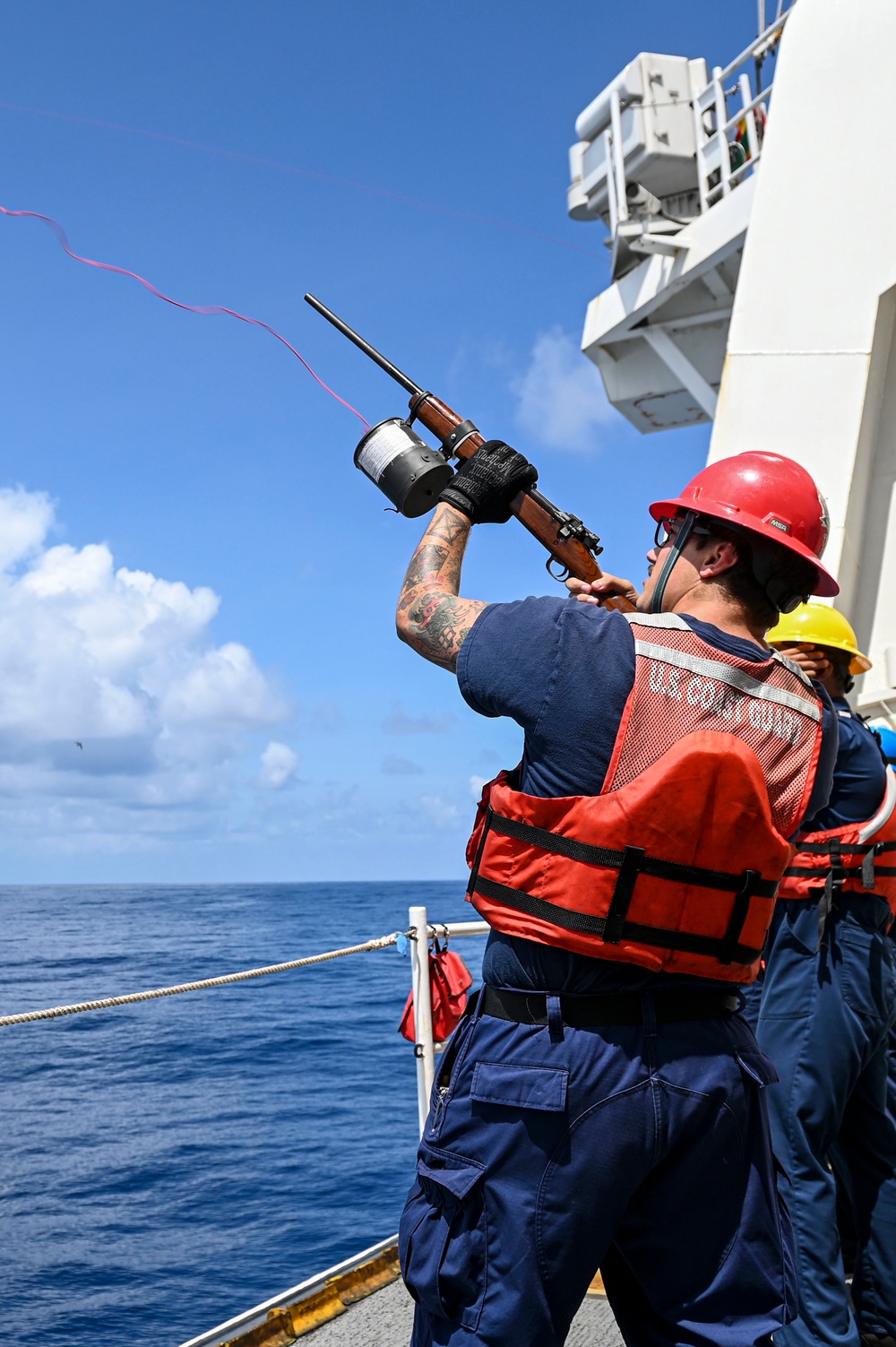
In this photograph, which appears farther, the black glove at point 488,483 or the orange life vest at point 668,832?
the black glove at point 488,483

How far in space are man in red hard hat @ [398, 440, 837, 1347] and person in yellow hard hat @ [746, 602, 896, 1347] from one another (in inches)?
45.4

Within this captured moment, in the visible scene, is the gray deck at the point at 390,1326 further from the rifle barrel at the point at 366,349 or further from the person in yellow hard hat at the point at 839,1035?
the rifle barrel at the point at 366,349

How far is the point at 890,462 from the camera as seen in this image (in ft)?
18.4

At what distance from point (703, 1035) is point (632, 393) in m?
9.27

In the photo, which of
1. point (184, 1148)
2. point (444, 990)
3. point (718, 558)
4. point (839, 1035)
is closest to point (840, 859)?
point (839, 1035)

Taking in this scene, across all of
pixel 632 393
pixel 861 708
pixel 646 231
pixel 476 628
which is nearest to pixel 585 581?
pixel 476 628

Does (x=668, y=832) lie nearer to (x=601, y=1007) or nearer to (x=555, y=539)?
(x=601, y=1007)

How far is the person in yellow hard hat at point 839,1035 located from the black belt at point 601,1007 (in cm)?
126

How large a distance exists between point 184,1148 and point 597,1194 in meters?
15.5

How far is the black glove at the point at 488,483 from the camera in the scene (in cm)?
210

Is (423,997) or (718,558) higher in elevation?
(718,558)

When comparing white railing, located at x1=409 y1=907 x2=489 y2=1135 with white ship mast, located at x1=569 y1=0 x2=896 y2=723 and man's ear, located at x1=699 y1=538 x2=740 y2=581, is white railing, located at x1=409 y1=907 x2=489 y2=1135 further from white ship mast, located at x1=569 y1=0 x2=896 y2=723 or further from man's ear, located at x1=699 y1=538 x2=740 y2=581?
white ship mast, located at x1=569 y1=0 x2=896 y2=723

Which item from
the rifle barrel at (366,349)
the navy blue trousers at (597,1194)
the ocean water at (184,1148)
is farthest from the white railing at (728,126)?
the ocean water at (184,1148)

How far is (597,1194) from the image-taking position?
1587mm
